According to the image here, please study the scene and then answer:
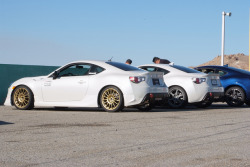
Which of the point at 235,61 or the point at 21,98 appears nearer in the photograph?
the point at 21,98

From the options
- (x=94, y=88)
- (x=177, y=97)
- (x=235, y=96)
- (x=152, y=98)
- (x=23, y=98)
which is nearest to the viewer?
(x=152, y=98)

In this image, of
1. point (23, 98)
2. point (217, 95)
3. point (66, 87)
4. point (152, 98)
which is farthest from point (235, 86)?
point (23, 98)

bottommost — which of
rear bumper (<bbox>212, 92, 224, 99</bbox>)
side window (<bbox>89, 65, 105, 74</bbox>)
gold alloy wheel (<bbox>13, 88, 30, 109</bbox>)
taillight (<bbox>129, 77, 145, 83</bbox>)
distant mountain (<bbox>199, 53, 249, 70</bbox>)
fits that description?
gold alloy wheel (<bbox>13, 88, 30, 109</bbox>)

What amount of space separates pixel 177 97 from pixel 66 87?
3.47m

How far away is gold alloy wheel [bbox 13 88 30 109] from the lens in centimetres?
1424

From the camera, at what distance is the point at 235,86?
16844 mm

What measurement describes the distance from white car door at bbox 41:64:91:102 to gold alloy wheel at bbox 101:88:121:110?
0.60m

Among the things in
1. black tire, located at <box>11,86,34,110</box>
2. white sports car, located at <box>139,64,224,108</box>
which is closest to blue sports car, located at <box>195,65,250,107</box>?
white sports car, located at <box>139,64,224,108</box>

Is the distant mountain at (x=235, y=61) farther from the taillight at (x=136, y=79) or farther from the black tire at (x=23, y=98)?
the taillight at (x=136, y=79)

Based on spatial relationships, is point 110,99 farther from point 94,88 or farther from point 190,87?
point 190,87

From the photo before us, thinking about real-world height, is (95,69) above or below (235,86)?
above

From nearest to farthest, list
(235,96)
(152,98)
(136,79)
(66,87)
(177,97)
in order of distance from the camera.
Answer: (136,79) < (152,98) < (66,87) < (177,97) < (235,96)

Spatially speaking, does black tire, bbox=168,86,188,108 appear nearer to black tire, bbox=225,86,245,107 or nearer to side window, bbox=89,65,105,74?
black tire, bbox=225,86,245,107

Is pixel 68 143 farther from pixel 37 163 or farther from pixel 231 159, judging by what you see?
pixel 231 159
